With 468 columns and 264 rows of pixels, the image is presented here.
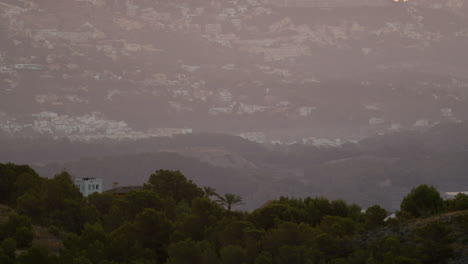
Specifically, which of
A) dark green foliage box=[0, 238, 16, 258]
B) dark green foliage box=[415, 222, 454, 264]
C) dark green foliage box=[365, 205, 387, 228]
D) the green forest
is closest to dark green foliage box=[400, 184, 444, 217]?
the green forest

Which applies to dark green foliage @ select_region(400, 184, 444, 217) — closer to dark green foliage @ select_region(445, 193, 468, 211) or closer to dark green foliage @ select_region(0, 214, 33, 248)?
dark green foliage @ select_region(445, 193, 468, 211)

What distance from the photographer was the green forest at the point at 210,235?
63.6m

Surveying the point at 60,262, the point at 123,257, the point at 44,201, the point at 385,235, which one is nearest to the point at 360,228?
the point at 385,235

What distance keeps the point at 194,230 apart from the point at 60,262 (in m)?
19.2

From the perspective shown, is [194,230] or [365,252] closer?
[365,252]

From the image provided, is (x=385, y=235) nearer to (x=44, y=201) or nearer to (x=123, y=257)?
(x=123, y=257)

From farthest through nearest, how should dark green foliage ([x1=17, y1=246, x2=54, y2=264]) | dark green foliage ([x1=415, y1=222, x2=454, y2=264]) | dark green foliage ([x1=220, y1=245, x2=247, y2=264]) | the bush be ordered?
the bush
dark green foliage ([x1=220, y1=245, x2=247, y2=264])
dark green foliage ([x1=415, y1=222, x2=454, y2=264])
dark green foliage ([x1=17, y1=246, x2=54, y2=264])

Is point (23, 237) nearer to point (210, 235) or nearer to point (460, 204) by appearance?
point (210, 235)

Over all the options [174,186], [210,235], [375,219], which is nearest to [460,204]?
[375,219]

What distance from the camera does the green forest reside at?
6356 centimetres

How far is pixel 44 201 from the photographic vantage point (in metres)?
90.0

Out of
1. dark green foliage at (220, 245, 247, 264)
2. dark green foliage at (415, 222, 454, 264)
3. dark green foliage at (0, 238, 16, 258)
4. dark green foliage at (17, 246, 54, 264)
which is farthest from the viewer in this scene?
dark green foliage at (220, 245, 247, 264)

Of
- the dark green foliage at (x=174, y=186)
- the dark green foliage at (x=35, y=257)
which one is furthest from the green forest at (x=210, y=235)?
the dark green foliage at (x=174, y=186)

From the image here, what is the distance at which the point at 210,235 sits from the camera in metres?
75.8
